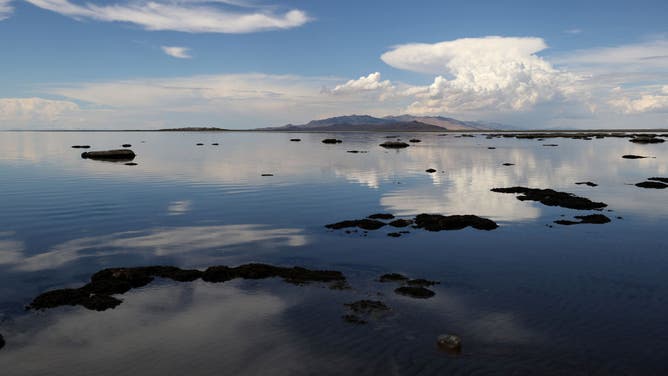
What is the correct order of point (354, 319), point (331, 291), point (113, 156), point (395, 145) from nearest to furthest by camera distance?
point (354, 319) → point (331, 291) → point (113, 156) → point (395, 145)

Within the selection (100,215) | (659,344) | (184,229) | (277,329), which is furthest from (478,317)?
(100,215)

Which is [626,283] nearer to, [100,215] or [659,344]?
[659,344]

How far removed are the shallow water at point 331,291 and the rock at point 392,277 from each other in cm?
45

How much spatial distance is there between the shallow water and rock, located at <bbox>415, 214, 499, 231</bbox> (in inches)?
37.9

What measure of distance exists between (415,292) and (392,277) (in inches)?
68.6

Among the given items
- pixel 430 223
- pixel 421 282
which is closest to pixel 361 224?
pixel 430 223

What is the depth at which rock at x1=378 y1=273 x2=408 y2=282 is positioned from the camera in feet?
53.6

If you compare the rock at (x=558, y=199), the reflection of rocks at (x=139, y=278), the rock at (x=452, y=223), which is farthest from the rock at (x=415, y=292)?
the rock at (x=558, y=199)

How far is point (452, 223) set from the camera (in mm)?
25219

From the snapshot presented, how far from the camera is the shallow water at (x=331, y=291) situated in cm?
1080

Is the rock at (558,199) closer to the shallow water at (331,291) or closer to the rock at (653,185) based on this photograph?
the shallow water at (331,291)

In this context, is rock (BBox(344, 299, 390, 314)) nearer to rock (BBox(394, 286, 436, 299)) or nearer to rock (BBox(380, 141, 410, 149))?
rock (BBox(394, 286, 436, 299))

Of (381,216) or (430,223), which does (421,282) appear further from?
(381,216)

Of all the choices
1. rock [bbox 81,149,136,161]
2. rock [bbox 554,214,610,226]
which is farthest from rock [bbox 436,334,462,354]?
rock [bbox 81,149,136,161]
